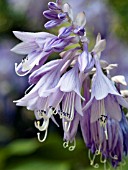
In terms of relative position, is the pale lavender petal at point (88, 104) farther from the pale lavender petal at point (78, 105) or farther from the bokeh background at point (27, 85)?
the bokeh background at point (27, 85)

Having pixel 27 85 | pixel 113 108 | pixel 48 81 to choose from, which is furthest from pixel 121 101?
pixel 27 85

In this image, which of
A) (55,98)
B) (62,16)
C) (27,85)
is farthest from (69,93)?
(27,85)

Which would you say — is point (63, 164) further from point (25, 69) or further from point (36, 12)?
point (25, 69)

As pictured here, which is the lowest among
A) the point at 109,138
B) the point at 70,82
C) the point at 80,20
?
the point at 109,138

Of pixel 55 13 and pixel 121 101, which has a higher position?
pixel 55 13

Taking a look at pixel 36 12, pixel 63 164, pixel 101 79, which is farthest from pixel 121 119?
pixel 36 12

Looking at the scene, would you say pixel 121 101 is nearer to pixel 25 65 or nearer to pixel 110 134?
pixel 110 134

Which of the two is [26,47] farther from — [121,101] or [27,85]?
[27,85]

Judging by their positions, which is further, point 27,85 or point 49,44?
point 27,85
